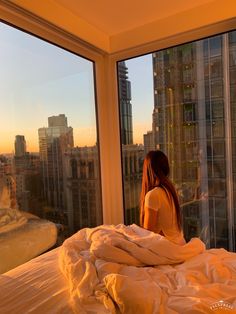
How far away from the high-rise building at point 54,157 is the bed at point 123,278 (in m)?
0.74

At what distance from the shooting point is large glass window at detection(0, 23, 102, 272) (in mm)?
1933

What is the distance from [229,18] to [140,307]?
2085 mm

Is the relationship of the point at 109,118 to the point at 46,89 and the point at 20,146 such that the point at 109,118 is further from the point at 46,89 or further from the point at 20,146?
the point at 20,146

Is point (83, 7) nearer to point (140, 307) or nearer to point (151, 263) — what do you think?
point (151, 263)

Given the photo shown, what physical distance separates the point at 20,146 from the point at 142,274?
1.30 meters

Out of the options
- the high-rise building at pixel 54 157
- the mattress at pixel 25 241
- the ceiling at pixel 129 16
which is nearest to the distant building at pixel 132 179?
the high-rise building at pixel 54 157

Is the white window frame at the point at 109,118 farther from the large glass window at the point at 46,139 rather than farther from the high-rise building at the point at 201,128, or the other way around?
the high-rise building at the point at 201,128

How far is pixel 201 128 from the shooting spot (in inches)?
92.5

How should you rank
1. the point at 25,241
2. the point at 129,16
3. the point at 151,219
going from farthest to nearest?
the point at 129,16, the point at 25,241, the point at 151,219

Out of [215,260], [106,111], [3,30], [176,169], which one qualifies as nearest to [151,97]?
[106,111]

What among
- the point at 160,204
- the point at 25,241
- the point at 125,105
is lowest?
the point at 25,241

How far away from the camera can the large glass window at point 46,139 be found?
1.93m

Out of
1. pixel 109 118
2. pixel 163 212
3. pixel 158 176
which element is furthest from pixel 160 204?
pixel 109 118

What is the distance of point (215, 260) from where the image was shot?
1.43 meters
